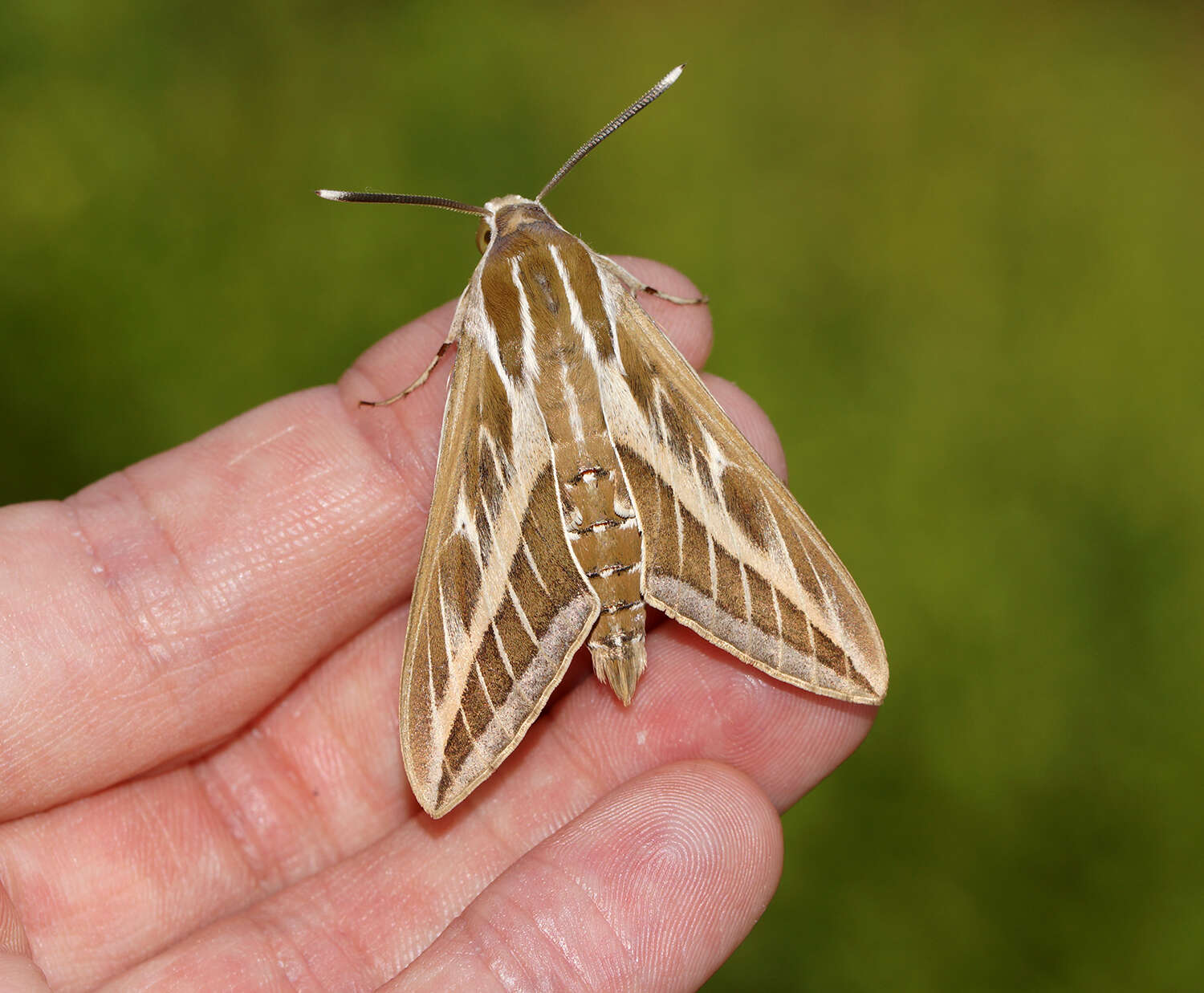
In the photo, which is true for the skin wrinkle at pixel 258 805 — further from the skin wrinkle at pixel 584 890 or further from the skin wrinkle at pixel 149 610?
the skin wrinkle at pixel 584 890

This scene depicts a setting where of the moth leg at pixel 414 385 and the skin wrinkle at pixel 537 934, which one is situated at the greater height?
the moth leg at pixel 414 385

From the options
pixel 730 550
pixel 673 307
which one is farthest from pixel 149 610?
pixel 673 307

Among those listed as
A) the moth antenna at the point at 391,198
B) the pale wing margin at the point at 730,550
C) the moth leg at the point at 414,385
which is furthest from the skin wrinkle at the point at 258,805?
the moth antenna at the point at 391,198

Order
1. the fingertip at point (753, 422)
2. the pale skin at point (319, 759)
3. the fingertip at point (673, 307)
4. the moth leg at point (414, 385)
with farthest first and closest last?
the fingertip at point (673, 307), the fingertip at point (753, 422), the moth leg at point (414, 385), the pale skin at point (319, 759)

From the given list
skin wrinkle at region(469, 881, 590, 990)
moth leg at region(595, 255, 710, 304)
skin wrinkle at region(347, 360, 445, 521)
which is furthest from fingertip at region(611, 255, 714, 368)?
skin wrinkle at region(469, 881, 590, 990)

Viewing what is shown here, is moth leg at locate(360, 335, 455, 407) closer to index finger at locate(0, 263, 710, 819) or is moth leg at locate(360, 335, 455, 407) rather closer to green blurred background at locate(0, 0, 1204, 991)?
index finger at locate(0, 263, 710, 819)

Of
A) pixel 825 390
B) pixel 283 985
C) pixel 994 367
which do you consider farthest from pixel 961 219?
pixel 283 985

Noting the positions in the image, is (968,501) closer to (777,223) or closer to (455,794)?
(777,223)
